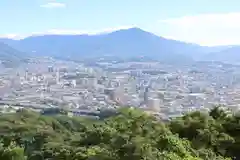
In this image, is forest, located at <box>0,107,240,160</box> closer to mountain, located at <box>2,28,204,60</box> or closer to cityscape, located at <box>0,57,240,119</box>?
cityscape, located at <box>0,57,240,119</box>

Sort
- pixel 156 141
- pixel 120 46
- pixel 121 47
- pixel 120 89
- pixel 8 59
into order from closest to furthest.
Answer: pixel 156 141
pixel 120 89
pixel 8 59
pixel 121 47
pixel 120 46

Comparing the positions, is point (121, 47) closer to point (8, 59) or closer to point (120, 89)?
point (8, 59)

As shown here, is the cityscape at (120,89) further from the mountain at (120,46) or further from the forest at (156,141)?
the mountain at (120,46)

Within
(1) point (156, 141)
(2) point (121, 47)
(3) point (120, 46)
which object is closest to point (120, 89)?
(1) point (156, 141)

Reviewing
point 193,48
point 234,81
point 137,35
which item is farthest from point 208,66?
point 137,35

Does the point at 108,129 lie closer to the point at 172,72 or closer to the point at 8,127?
the point at 8,127

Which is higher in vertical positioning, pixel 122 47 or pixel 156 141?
pixel 156 141

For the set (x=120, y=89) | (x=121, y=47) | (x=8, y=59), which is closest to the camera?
(x=120, y=89)

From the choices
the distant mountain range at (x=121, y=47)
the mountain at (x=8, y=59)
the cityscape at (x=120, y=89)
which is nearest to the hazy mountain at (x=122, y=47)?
the distant mountain range at (x=121, y=47)

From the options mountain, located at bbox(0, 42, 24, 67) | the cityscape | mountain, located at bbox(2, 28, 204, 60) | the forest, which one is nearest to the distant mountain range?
mountain, located at bbox(2, 28, 204, 60)
